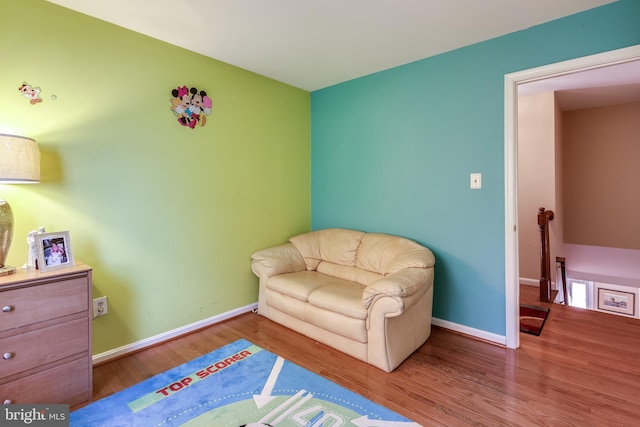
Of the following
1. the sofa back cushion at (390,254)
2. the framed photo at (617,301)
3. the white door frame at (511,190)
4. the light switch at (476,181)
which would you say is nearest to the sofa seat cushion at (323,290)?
the sofa back cushion at (390,254)

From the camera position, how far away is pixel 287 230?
3549mm

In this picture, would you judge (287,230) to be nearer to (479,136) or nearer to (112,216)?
(112,216)

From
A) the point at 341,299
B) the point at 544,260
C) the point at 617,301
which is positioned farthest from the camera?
the point at 617,301

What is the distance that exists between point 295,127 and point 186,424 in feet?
9.53

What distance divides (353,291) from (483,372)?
1.03 meters

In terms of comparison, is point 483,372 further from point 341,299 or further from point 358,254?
point 358,254

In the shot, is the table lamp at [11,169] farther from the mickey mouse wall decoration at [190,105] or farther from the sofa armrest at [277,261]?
the sofa armrest at [277,261]

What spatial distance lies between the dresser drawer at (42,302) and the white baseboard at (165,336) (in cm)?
67

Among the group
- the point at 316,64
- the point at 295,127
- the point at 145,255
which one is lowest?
the point at 145,255

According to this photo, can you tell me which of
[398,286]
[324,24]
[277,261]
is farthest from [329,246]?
[324,24]

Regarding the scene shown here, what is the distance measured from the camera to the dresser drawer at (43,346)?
1572mm

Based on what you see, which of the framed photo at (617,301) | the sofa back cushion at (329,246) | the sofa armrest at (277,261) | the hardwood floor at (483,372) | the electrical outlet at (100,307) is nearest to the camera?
the hardwood floor at (483,372)

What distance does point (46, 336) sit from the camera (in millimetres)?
1683

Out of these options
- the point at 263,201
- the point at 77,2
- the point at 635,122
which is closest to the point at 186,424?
the point at 263,201
